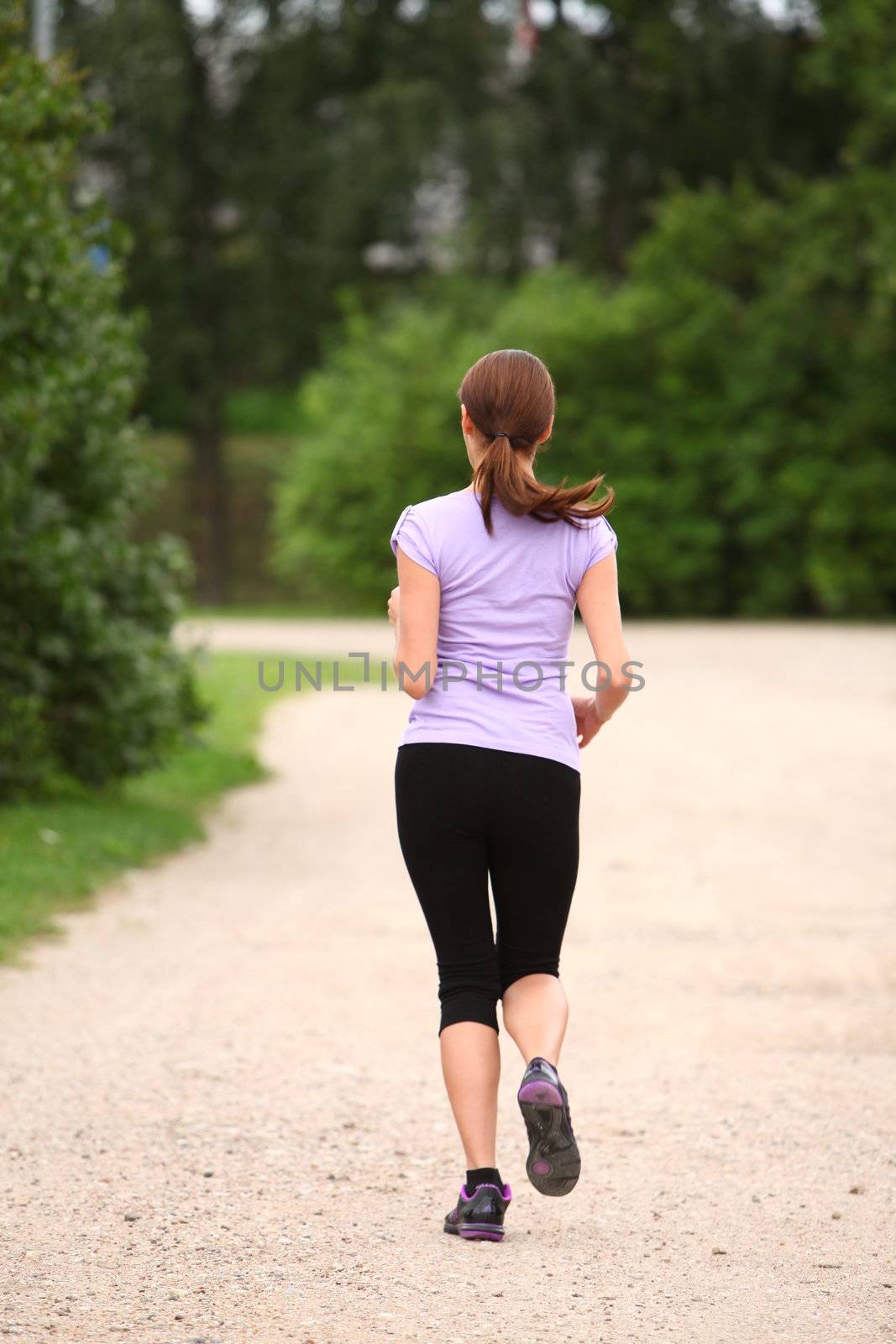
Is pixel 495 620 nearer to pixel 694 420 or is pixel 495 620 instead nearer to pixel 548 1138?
pixel 548 1138

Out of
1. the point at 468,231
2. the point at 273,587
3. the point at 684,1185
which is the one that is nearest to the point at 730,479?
the point at 468,231

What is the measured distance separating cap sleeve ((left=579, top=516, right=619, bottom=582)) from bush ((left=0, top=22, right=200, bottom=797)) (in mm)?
4530

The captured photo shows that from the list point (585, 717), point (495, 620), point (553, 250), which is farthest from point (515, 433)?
point (553, 250)

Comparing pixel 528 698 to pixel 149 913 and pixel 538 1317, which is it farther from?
pixel 149 913

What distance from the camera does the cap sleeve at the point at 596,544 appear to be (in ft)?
11.9

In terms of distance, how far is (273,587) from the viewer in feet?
127

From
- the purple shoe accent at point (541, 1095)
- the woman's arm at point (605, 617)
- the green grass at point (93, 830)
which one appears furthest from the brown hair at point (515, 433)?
the green grass at point (93, 830)

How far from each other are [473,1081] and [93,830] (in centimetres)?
543

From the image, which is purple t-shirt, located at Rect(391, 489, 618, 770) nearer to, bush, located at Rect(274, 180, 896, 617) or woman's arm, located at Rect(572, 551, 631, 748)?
woman's arm, located at Rect(572, 551, 631, 748)

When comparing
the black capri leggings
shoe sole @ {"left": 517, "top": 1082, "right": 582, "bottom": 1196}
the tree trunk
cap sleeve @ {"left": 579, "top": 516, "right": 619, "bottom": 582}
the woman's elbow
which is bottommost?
the tree trunk

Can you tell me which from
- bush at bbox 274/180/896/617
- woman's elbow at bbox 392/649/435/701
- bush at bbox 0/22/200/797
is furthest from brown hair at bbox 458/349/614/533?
bush at bbox 274/180/896/617

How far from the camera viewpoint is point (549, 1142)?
3.46m

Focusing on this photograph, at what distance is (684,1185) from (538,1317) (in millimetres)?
988

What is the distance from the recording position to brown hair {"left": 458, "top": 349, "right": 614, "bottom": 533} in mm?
3568
